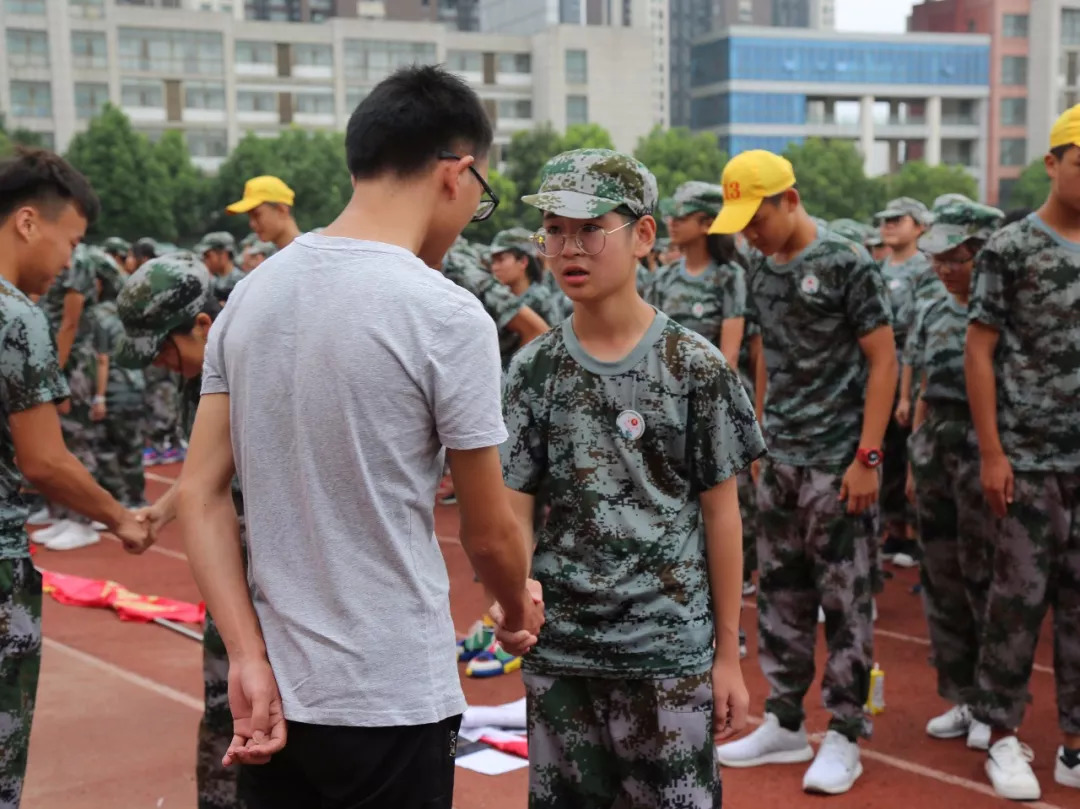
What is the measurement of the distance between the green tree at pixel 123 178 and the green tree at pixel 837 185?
109 feet

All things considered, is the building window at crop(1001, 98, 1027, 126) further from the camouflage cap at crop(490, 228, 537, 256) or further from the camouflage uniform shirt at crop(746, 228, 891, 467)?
the camouflage uniform shirt at crop(746, 228, 891, 467)

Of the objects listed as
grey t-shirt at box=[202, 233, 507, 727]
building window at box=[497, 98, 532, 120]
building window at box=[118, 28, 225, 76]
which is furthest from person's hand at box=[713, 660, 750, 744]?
building window at box=[497, 98, 532, 120]

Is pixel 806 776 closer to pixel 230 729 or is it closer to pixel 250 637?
pixel 230 729

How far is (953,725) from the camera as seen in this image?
5605 millimetres

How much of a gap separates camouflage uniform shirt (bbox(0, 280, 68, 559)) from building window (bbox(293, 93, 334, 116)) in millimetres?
78419

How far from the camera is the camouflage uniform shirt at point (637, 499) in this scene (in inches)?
126

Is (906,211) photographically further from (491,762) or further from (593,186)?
(593,186)

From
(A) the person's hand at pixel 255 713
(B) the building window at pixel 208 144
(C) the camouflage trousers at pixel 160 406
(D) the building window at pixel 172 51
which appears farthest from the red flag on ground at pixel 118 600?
(B) the building window at pixel 208 144

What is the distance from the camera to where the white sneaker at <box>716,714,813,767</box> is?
5312mm

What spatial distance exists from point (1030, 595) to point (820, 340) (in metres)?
1.26

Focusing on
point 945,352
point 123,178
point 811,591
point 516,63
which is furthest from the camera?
point 516,63

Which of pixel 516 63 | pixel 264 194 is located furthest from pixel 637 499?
pixel 516 63

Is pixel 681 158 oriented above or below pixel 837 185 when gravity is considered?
Result: above

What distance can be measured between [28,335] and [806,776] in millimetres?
3284
